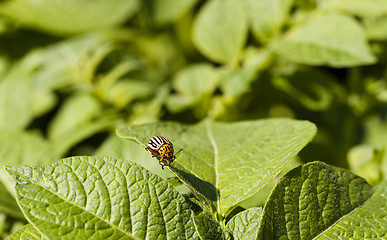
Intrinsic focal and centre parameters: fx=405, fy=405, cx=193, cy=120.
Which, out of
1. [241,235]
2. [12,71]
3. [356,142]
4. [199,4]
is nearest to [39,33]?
[12,71]

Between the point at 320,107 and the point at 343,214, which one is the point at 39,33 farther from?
the point at 343,214

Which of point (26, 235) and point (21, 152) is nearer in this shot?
point (26, 235)

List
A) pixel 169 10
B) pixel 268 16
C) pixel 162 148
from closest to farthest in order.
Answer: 1. pixel 162 148
2. pixel 268 16
3. pixel 169 10

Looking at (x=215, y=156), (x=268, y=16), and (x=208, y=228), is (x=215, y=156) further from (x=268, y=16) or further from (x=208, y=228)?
(x=268, y=16)

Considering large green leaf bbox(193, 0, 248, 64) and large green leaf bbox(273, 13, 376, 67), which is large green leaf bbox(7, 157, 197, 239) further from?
large green leaf bbox(193, 0, 248, 64)

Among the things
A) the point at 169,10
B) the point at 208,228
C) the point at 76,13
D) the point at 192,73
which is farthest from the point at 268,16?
the point at 208,228

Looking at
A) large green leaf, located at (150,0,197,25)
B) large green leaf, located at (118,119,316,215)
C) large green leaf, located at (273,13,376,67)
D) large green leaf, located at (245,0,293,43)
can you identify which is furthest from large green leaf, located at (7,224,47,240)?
large green leaf, located at (150,0,197,25)

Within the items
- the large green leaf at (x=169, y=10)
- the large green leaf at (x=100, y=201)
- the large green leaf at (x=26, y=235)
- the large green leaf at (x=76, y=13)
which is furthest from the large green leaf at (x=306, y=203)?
the large green leaf at (x=76, y=13)
